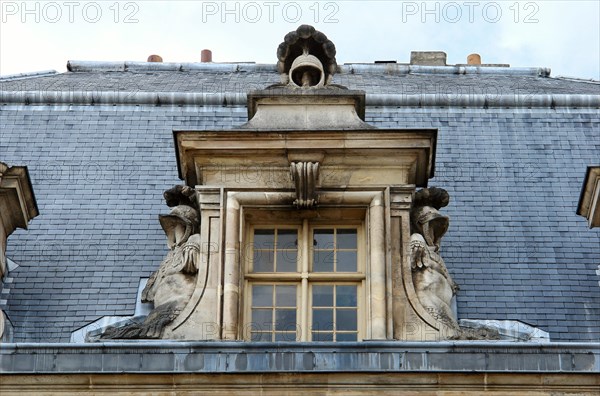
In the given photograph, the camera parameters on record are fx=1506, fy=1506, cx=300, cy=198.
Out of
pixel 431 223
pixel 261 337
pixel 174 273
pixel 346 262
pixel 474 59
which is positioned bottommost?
pixel 261 337

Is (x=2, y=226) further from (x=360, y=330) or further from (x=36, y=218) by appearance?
(x=360, y=330)

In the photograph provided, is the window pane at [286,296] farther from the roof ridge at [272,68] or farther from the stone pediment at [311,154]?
the roof ridge at [272,68]

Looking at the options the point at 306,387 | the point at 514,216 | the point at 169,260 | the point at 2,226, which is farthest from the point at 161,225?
the point at 514,216

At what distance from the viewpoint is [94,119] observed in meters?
22.1

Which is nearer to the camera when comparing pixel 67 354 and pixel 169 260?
pixel 67 354

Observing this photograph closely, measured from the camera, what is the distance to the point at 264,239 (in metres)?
17.4

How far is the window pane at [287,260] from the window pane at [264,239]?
0.17 meters

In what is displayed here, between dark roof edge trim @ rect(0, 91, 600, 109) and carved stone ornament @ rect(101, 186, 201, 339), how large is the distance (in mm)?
4858

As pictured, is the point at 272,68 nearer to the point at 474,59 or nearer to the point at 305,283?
the point at 474,59

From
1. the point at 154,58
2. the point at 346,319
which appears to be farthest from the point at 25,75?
the point at 346,319

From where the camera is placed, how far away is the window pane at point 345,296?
55.5 feet

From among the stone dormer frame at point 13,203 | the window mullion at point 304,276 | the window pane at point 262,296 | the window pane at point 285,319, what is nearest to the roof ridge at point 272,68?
the stone dormer frame at point 13,203

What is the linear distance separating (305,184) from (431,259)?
1666 millimetres

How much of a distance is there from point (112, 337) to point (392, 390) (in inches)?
124
